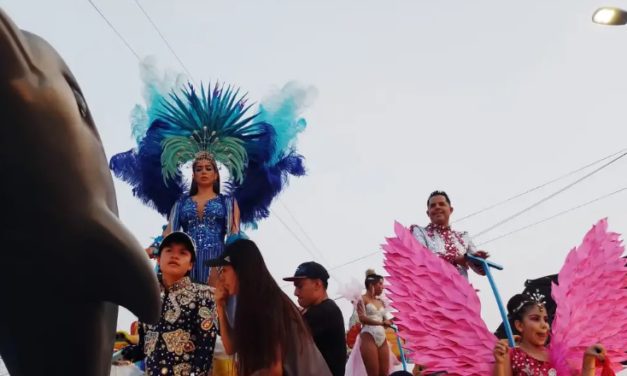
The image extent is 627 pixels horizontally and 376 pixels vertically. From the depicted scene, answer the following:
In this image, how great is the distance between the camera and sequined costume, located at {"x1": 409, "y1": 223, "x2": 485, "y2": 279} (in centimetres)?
422

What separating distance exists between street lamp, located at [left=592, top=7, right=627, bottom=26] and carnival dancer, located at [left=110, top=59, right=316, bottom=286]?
9.18 feet

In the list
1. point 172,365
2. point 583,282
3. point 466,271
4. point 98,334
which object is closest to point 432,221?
point 466,271

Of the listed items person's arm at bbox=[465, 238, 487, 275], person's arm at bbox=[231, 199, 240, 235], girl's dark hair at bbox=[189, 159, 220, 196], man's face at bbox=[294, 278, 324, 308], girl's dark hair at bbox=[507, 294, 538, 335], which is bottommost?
girl's dark hair at bbox=[507, 294, 538, 335]

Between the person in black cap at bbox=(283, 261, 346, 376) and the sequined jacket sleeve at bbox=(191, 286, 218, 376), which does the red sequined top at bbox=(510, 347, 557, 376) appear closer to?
the person in black cap at bbox=(283, 261, 346, 376)

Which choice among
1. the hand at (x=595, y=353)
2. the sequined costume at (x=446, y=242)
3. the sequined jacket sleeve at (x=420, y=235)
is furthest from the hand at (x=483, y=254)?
the hand at (x=595, y=353)

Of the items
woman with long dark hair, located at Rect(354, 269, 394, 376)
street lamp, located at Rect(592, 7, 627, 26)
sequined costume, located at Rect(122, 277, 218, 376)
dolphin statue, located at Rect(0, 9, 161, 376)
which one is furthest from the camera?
street lamp, located at Rect(592, 7, 627, 26)

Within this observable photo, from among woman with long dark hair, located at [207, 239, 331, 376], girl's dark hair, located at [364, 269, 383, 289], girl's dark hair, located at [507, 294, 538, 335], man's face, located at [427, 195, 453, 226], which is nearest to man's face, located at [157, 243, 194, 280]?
woman with long dark hair, located at [207, 239, 331, 376]

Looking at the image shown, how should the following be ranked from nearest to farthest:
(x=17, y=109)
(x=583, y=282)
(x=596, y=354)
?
(x=17, y=109) < (x=596, y=354) < (x=583, y=282)

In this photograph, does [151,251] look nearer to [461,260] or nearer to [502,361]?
[461,260]

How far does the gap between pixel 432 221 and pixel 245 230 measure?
141cm

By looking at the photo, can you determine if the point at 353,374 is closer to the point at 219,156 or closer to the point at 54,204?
the point at 219,156

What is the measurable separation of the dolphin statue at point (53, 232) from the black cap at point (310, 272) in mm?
2067

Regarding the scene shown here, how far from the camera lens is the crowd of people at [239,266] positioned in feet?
9.20

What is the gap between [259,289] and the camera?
284cm
